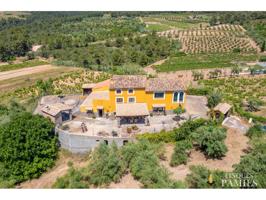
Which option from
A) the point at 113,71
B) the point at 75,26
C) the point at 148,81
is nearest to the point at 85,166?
the point at 148,81

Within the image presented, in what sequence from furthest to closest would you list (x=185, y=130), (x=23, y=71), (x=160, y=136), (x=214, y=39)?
(x=214, y=39) → (x=23, y=71) → (x=185, y=130) → (x=160, y=136)

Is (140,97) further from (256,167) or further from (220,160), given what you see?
(256,167)

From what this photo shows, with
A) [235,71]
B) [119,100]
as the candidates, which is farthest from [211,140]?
[235,71]

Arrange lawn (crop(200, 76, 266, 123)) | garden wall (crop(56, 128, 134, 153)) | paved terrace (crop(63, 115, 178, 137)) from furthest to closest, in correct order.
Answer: lawn (crop(200, 76, 266, 123))
paved terrace (crop(63, 115, 178, 137))
garden wall (crop(56, 128, 134, 153))

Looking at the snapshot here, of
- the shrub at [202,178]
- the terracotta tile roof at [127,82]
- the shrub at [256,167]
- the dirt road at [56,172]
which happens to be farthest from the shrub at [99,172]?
the shrub at [256,167]

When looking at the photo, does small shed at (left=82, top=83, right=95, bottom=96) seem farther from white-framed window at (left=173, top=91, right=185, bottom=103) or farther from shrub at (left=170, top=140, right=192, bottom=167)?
shrub at (left=170, top=140, right=192, bottom=167)

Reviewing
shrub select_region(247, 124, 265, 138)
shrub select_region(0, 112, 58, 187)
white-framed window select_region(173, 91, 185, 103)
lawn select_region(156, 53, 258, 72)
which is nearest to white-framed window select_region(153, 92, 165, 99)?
white-framed window select_region(173, 91, 185, 103)
